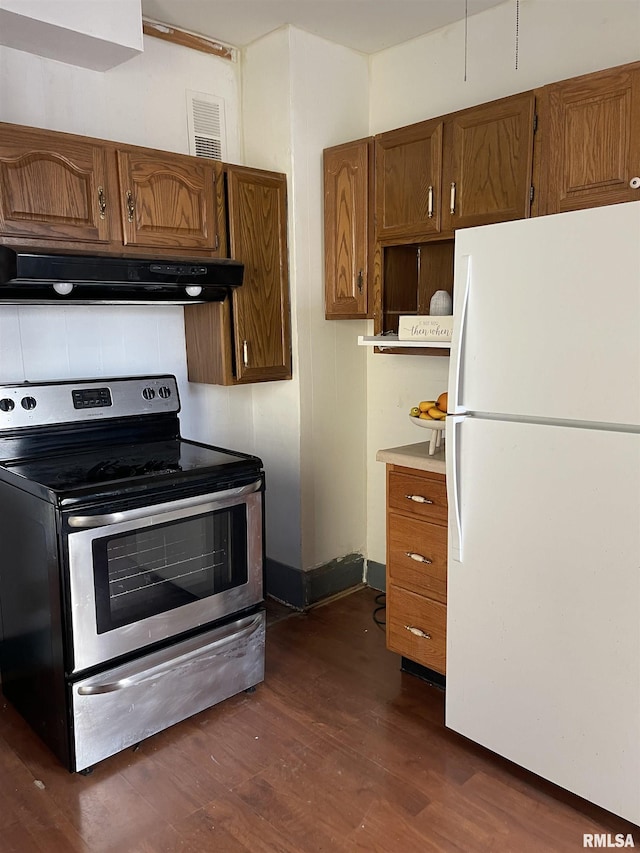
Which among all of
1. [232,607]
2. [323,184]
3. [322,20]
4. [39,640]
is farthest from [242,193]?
[39,640]

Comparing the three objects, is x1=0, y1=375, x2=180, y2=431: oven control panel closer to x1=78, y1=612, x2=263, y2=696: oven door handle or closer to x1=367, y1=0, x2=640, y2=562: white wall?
x1=78, y1=612, x2=263, y2=696: oven door handle

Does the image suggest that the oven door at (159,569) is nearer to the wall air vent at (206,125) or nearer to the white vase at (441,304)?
the white vase at (441,304)

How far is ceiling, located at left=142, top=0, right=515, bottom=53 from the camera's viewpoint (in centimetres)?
254

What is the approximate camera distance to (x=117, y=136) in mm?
2631

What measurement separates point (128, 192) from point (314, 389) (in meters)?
1.18

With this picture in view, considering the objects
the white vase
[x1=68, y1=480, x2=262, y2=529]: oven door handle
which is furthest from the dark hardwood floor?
the white vase

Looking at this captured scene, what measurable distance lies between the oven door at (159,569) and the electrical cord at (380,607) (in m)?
0.80

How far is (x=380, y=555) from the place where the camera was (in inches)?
131

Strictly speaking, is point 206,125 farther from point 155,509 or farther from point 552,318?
point 552,318

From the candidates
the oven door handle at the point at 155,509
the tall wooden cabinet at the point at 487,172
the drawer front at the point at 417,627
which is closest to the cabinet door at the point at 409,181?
the tall wooden cabinet at the point at 487,172

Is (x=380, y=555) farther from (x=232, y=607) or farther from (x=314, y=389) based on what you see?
(x=232, y=607)

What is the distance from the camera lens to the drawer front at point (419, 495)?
226 centimetres

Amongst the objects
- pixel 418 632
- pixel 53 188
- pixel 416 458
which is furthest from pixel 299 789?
pixel 53 188

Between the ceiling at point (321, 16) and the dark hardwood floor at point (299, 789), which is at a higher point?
the ceiling at point (321, 16)
